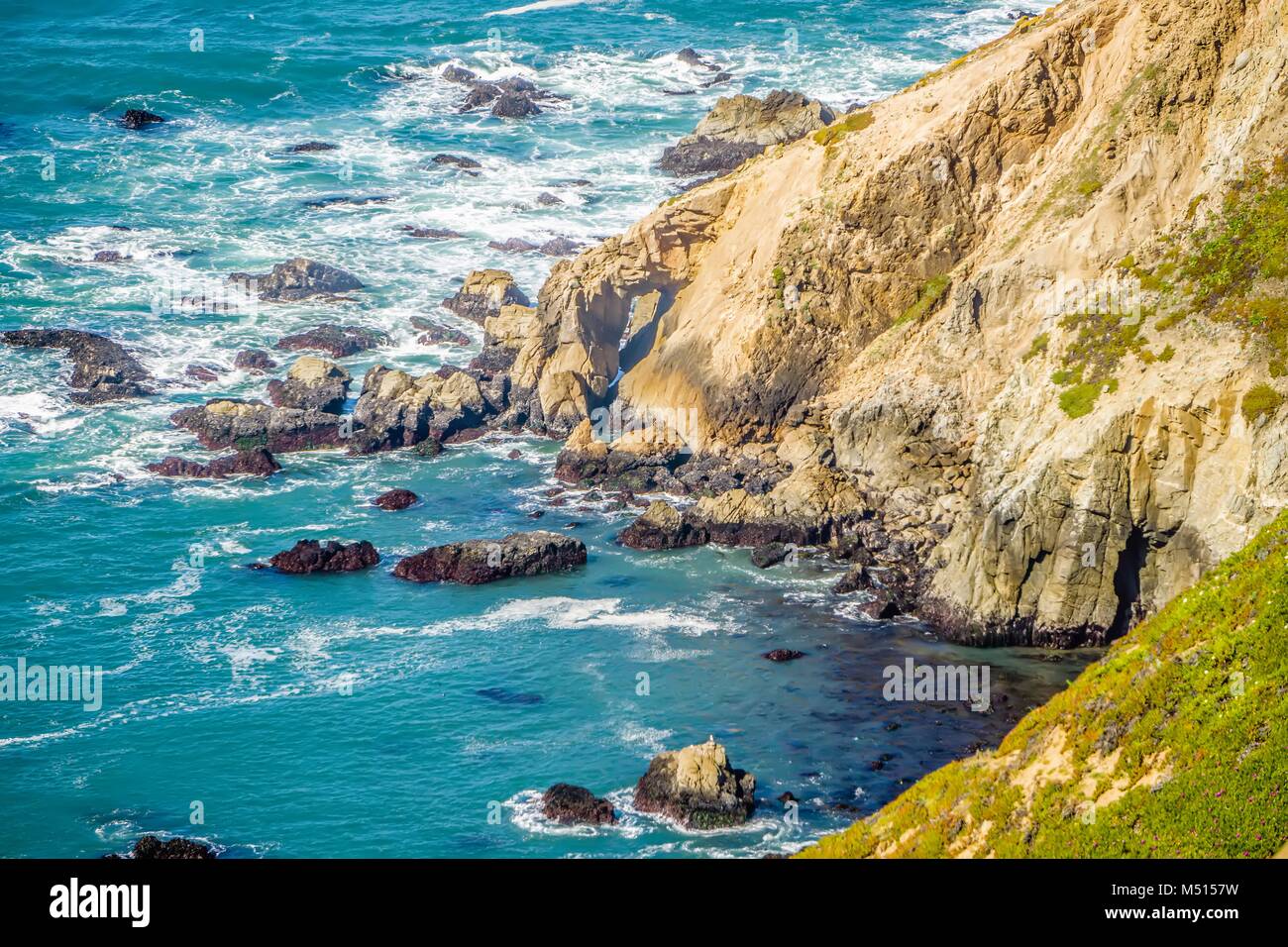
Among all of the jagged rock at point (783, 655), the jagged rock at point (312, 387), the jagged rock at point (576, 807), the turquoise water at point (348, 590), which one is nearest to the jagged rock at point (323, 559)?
the turquoise water at point (348, 590)

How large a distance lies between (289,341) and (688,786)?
172 feet

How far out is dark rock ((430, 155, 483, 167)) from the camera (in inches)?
4525

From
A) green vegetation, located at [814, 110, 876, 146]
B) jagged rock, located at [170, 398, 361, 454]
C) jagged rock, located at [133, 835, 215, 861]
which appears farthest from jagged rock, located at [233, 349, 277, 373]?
jagged rock, located at [133, 835, 215, 861]

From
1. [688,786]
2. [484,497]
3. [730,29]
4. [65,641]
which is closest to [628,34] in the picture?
[730,29]

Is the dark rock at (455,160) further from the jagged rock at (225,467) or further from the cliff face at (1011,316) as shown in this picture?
the jagged rock at (225,467)

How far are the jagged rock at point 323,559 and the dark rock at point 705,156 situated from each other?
53.7 meters

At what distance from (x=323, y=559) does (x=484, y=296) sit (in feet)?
103

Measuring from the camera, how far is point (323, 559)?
6406cm

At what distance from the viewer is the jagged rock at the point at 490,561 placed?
6341 centimetres

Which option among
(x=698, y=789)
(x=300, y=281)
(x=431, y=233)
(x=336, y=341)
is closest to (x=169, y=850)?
(x=698, y=789)

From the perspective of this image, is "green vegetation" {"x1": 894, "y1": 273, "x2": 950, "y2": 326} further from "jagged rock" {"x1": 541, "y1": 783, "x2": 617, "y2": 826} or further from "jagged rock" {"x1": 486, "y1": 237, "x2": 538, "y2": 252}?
"jagged rock" {"x1": 486, "y1": 237, "x2": 538, "y2": 252}

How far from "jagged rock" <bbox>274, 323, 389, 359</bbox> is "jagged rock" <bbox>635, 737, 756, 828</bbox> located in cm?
4820

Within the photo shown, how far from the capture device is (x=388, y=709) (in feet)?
174
